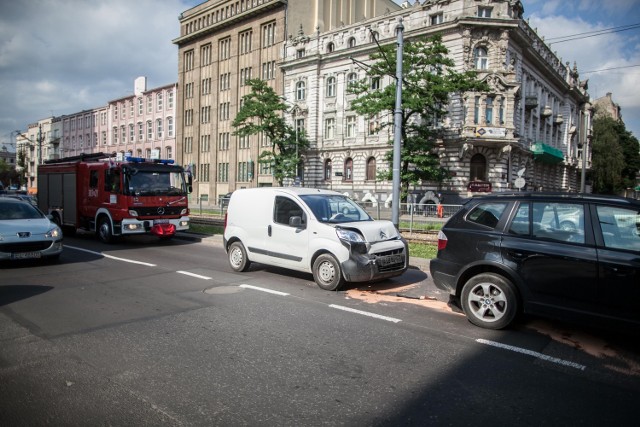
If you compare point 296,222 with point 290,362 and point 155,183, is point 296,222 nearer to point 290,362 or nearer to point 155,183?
point 290,362

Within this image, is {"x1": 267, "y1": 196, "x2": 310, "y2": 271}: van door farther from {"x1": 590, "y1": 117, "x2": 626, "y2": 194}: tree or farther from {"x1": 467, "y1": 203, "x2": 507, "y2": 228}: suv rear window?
{"x1": 590, "y1": 117, "x2": 626, "y2": 194}: tree

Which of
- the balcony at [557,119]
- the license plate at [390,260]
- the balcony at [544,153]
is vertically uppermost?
the balcony at [557,119]

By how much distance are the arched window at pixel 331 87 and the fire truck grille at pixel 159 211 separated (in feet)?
105

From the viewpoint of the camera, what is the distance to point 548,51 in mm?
45781

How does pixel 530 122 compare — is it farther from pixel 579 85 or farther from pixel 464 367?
pixel 464 367

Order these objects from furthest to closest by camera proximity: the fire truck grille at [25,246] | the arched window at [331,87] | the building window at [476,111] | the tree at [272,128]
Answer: the arched window at [331,87]
the tree at [272,128]
the building window at [476,111]
the fire truck grille at [25,246]

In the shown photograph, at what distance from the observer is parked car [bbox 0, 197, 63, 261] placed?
8.97 metres

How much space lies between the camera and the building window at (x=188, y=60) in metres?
61.1

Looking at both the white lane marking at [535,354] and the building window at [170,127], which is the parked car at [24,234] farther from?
the building window at [170,127]

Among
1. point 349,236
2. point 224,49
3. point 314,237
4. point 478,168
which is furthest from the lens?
point 224,49

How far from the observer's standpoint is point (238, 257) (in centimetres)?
923

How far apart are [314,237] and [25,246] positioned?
6.58 meters

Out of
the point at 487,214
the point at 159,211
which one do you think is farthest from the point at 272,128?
the point at 487,214

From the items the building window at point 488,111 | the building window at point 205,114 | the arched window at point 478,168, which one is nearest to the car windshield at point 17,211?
the arched window at point 478,168
